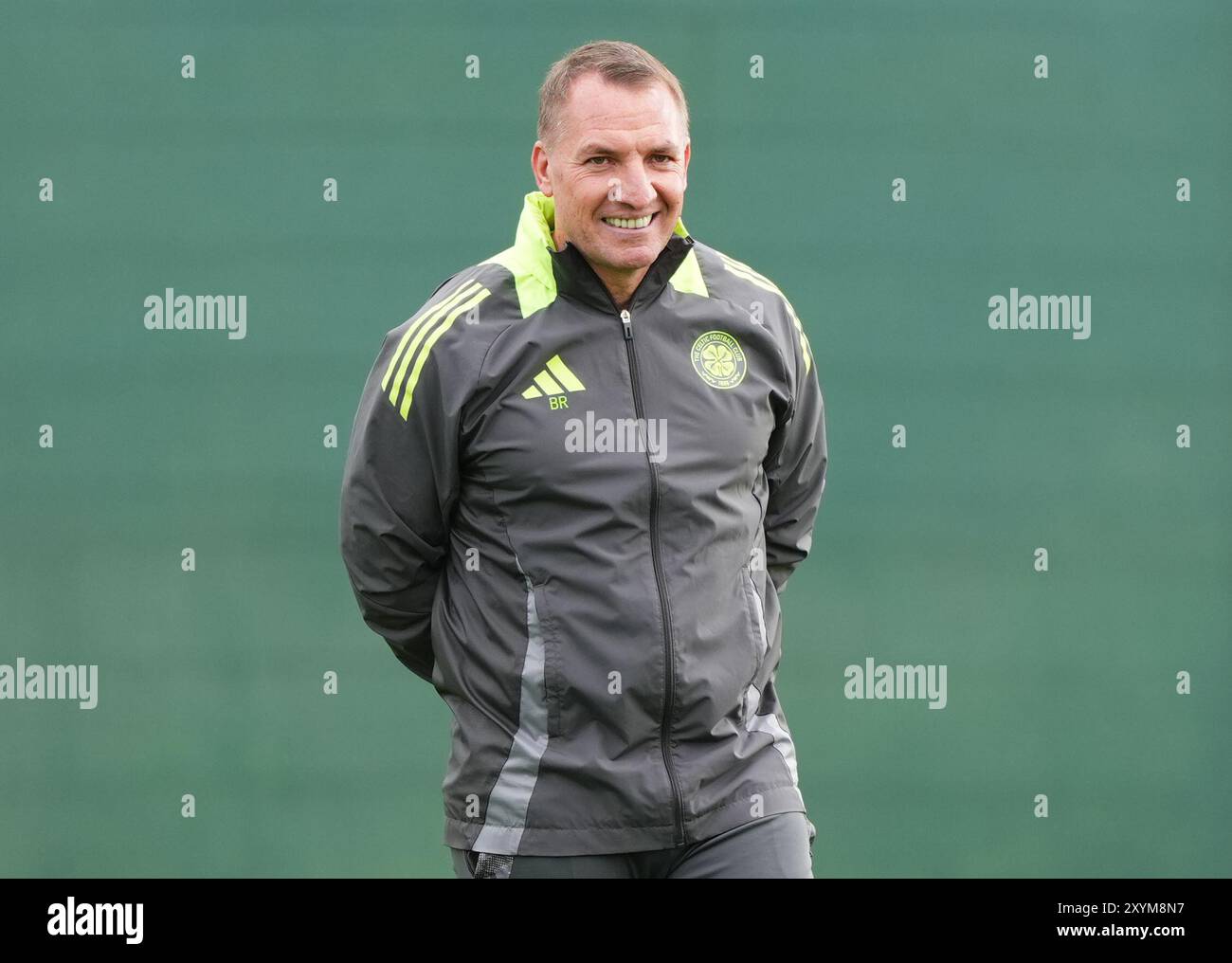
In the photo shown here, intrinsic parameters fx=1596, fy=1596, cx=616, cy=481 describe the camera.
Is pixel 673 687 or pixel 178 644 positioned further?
pixel 178 644

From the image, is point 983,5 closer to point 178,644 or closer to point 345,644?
point 345,644

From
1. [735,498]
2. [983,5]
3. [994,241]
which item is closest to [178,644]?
[735,498]

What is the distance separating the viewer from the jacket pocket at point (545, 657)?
2.50 m

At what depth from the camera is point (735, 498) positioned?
263cm

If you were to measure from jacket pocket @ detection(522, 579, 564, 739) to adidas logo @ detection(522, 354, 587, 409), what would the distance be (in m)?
0.30

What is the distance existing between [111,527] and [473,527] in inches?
66.0

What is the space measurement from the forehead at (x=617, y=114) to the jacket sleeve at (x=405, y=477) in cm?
38

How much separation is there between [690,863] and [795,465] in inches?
31.1

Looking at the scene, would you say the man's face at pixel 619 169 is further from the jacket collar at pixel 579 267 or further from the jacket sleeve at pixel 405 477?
the jacket sleeve at pixel 405 477

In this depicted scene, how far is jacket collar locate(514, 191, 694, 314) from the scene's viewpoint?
2604 millimetres

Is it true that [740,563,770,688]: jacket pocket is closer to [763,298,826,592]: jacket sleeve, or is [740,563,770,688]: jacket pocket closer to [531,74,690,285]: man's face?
[763,298,826,592]: jacket sleeve

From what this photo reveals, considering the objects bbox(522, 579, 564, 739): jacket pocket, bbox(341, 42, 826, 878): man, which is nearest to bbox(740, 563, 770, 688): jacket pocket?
bbox(341, 42, 826, 878): man

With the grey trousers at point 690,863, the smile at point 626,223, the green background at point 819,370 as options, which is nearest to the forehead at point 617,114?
the smile at point 626,223

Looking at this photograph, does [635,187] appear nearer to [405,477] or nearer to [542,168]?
[542,168]
